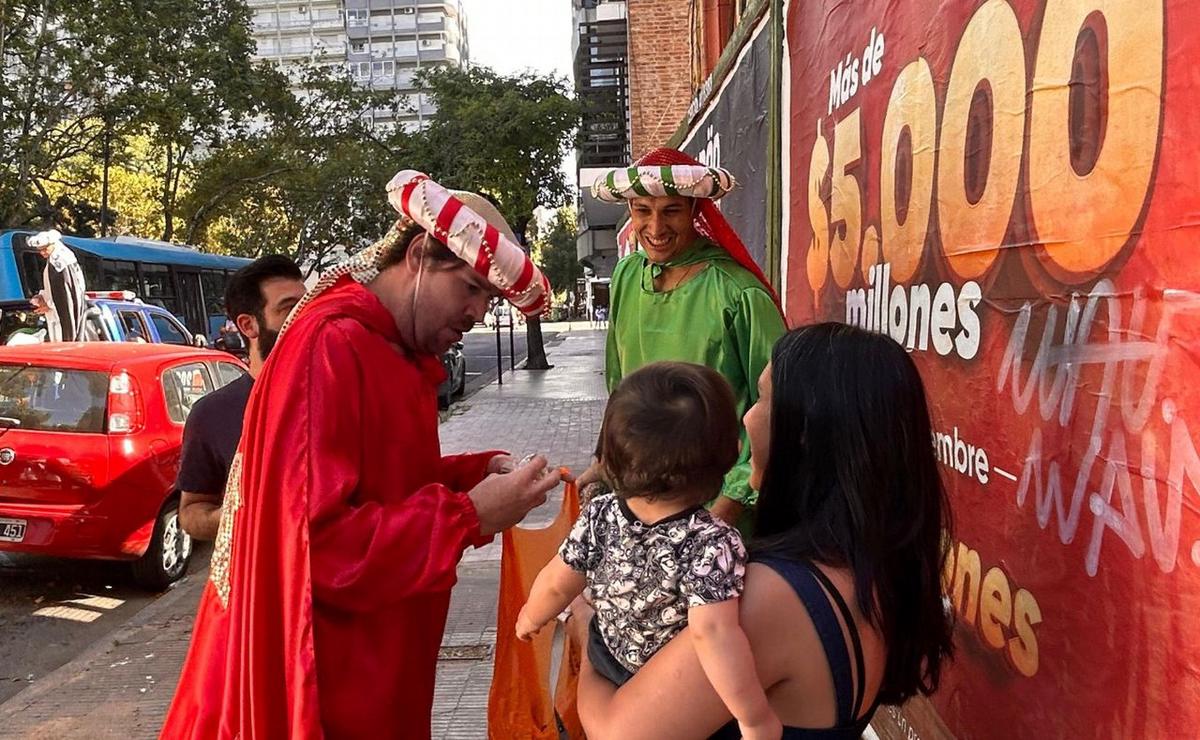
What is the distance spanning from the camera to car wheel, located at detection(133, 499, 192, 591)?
600 cm

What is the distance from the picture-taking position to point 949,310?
7.37 feet

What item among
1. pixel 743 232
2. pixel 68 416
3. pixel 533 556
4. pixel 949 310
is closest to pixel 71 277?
pixel 68 416

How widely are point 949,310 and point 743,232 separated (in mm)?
3323

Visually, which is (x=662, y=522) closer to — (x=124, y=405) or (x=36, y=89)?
(x=124, y=405)

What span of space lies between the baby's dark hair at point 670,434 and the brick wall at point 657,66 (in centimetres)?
1538

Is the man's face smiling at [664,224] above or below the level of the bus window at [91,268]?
above

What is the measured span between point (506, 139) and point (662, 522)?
2025cm

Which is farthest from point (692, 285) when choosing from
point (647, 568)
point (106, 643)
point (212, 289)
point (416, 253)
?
point (212, 289)

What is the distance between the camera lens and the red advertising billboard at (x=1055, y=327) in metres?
1.38

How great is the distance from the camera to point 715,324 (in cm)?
271

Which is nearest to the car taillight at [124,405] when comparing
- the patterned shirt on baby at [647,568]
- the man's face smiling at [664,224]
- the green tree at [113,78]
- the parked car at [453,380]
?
the man's face smiling at [664,224]

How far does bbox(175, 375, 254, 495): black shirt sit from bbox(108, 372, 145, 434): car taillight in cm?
328

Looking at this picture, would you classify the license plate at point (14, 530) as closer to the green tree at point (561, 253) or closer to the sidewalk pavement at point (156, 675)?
the sidewalk pavement at point (156, 675)

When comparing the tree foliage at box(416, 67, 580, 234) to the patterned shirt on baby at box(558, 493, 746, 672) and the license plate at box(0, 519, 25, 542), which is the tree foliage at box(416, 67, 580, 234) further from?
the patterned shirt on baby at box(558, 493, 746, 672)
